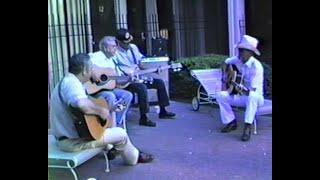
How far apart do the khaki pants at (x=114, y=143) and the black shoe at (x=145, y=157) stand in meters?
0.02

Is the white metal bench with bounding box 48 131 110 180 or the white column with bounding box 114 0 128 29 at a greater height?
the white column with bounding box 114 0 128 29

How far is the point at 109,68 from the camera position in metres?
3.32

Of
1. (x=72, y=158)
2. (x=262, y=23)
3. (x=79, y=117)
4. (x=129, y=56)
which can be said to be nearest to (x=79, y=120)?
(x=79, y=117)

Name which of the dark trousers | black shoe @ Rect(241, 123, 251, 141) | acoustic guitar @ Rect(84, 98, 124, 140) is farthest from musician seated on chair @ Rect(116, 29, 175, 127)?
black shoe @ Rect(241, 123, 251, 141)

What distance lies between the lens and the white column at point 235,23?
3230mm

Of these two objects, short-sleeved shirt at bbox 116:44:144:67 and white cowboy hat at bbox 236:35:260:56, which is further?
short-sleeved shirt at bbox 116:44:144:67

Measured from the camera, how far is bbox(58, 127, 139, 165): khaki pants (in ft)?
10.8

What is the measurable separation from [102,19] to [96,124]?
1.85ft

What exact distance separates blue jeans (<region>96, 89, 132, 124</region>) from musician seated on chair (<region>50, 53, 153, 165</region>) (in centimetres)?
4

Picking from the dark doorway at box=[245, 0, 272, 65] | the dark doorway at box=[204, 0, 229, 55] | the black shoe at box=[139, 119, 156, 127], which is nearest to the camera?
the dark doorway at box=[245, 0, 272, 65]

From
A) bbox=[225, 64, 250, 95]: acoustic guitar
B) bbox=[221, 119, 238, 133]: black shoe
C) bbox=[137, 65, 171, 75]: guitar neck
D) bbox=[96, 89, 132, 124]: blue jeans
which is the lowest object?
bbox=[221, 119, 238, 133]: black shoe

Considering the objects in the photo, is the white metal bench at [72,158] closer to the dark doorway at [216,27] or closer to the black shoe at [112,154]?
the black shoe at [112,154]

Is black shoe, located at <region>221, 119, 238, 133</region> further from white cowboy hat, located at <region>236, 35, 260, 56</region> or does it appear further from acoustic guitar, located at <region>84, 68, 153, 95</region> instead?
acoustic guitar, located at <region>84, 68, 153, 95</region>
